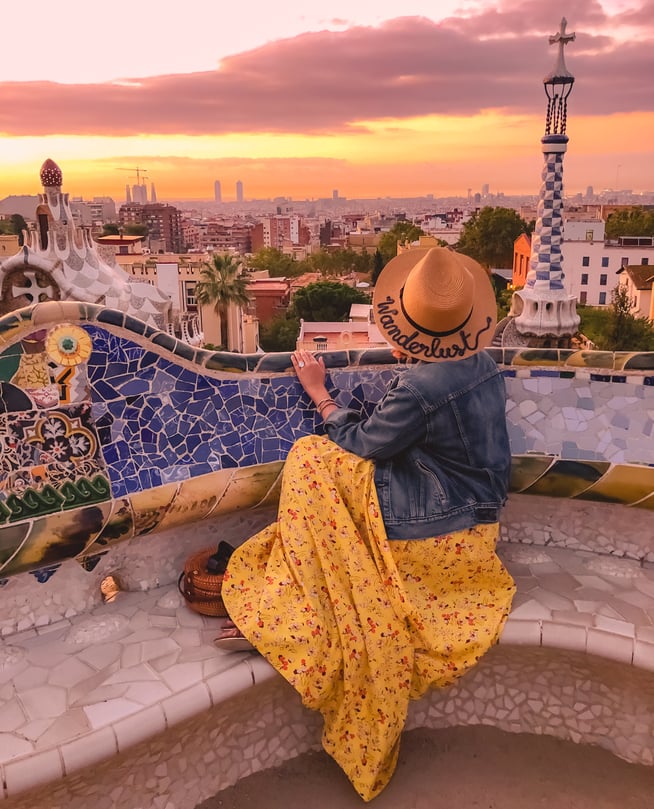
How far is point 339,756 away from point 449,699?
1.90 feet

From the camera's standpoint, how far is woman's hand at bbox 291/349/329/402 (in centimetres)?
328

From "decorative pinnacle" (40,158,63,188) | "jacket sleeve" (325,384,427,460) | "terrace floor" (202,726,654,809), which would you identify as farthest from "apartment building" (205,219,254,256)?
"terrace floor" (202,726,654,809)

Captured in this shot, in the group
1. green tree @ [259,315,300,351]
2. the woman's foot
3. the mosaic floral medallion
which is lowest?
green tree @ [259,315,300,351]

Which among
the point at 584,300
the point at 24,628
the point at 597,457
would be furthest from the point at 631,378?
the point at 584,300

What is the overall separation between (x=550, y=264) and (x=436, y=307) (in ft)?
29.0

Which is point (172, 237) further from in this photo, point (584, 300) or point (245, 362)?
point (245, 362)

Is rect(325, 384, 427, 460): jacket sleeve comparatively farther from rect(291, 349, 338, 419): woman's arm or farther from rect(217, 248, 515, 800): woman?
rect(291, 349, 338, 419): woman's arm

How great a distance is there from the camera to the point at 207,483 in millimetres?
3133

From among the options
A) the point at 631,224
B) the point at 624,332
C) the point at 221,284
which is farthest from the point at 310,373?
the point at 631,224

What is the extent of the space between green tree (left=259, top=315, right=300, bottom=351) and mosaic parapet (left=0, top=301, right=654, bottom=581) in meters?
35.1

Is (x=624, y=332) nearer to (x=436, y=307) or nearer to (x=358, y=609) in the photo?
(x=436, y=307)

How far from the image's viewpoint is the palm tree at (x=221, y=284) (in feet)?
98.7

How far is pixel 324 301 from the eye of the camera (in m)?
39.7

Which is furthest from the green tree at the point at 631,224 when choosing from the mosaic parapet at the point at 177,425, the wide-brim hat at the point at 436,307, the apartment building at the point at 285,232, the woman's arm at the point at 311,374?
the apartment building at the point at 285,232
